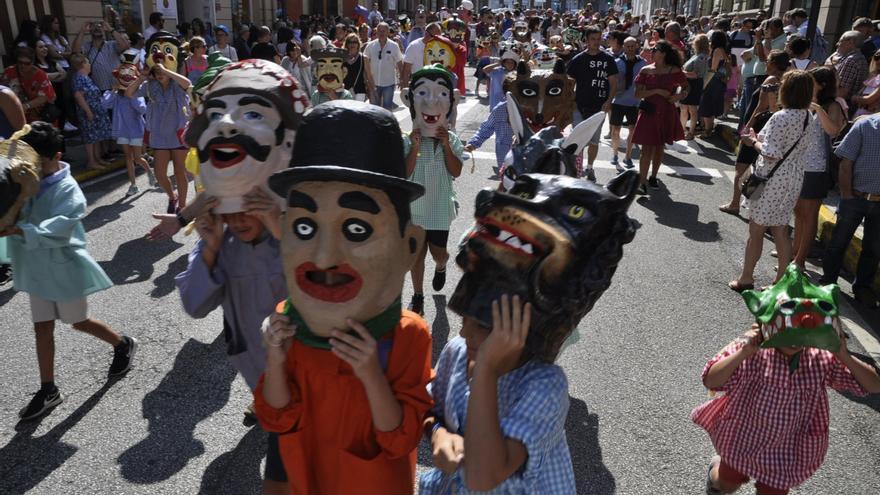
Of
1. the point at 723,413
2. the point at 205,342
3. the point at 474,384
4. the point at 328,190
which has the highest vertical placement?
the point at 328,190

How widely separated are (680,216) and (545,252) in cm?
664

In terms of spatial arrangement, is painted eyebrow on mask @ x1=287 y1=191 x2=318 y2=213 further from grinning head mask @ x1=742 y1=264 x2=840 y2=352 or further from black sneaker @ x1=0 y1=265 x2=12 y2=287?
black sneaker @ x1=0 y1=265 x2=12 y2=287

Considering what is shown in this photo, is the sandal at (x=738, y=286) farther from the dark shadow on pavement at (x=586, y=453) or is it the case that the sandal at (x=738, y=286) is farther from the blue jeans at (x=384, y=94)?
the blue jeans at (x=384, y=94)

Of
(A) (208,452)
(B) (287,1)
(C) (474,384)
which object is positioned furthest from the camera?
(B) (287,1)

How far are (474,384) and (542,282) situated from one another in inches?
12.2

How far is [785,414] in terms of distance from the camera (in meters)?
2.64

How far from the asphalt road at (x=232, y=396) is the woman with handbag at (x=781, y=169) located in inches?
21.2

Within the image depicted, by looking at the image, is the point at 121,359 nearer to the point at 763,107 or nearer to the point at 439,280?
the point at 439,280

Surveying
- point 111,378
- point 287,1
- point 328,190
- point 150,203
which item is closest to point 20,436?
point 111,378

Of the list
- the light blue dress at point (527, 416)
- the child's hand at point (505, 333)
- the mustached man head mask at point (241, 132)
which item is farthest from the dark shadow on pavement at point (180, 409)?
the child's hand at point (505, 333)

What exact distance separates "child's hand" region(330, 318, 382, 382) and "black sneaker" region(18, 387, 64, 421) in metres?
2.68

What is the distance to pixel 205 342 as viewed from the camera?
A: 183 inches

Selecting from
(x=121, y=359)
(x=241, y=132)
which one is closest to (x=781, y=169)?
(x=241, y=132)

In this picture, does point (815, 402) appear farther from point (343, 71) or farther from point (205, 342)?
point (343, 71)
